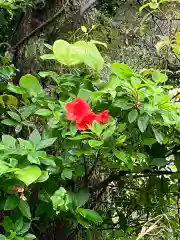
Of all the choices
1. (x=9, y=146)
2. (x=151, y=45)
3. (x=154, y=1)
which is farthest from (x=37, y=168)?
(x=151, y=45)

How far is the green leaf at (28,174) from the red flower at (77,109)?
152mm

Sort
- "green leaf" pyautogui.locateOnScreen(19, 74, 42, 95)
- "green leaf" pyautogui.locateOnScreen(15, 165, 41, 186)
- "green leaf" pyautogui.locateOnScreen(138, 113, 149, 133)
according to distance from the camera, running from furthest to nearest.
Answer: "green leaf" pyautogui.locateOnScreen(19, 74, 42, 95), "green leaf" pyautogui.locateOnScreen(138, 113, 149, 133), "green leaf" pyautogui.locateOnScreen(15, 165, 41, 186)

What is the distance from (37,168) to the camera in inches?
32.8

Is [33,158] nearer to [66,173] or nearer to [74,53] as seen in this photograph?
[66,173]

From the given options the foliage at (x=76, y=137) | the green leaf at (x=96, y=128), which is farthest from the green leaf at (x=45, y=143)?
the green leaf at (x=96, y=128)

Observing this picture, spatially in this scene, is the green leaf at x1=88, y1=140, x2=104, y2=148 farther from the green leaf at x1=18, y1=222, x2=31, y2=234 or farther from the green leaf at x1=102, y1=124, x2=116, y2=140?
the green leaf at x1=18, y1=222, x2=31, y2=234

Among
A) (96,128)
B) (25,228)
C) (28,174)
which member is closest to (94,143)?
(96,128)

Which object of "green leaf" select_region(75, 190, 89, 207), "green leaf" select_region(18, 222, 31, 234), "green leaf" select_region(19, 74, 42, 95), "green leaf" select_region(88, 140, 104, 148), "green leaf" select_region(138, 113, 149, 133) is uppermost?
"green leaf" select_region(19, 74, 42, 95)

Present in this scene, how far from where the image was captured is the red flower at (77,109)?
2.96ft

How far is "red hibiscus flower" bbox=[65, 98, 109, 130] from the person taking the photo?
90 cm

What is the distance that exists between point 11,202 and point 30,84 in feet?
1.05

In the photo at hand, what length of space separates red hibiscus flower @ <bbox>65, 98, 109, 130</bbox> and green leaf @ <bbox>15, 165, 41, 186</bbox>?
149mm

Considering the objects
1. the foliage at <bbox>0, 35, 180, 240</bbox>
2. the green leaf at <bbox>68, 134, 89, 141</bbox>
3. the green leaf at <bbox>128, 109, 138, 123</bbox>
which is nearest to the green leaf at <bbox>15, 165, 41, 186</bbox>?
the foliage at <bbox>0, 35, 180, 240</bbox>

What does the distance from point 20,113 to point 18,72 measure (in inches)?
17.9
